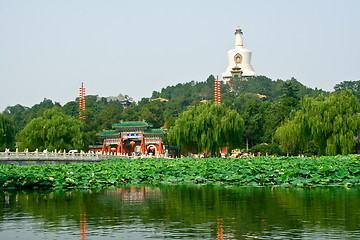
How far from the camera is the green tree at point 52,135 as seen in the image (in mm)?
44500

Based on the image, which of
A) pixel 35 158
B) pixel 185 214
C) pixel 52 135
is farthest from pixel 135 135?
pixel 185 214

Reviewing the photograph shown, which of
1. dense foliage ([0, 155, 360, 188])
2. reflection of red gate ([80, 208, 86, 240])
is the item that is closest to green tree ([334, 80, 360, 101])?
dense foliage ([0, 155, 360, 188])

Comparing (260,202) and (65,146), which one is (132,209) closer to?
(260,202)

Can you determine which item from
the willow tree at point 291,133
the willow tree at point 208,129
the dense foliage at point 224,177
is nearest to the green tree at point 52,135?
the willow tree at point 208,129

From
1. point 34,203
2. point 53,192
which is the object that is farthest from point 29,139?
point 34,203

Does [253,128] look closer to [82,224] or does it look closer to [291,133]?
[291,133]

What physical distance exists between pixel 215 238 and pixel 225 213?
2685 mm

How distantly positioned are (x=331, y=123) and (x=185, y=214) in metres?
24.1

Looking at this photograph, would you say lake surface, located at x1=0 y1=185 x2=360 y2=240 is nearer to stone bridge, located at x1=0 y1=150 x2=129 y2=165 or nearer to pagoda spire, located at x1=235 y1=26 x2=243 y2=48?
stone bridge, located at x1=0 y1=150 x2=129 y2=165

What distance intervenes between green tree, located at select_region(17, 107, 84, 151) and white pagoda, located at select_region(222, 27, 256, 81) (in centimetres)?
7693

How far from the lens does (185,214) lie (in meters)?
11.1

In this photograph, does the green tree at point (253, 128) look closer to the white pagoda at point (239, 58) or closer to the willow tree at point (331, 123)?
the willow tree at point (331, 123)

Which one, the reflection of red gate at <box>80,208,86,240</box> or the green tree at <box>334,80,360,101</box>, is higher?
the green tree at <box>334,80,360,101</box>

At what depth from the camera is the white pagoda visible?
119 m
